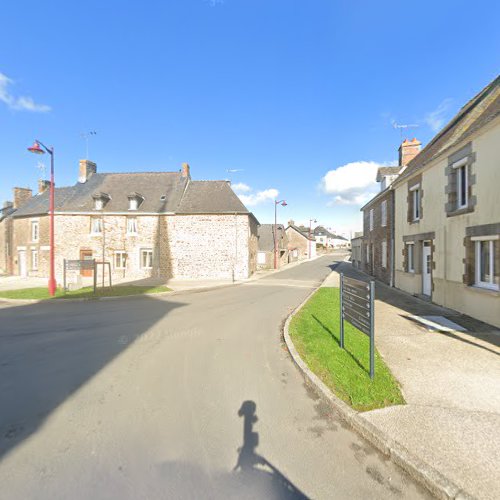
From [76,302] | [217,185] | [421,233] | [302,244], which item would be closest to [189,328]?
[76,302]

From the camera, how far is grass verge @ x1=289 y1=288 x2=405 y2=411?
11.6 feet

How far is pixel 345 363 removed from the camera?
15.0 ft

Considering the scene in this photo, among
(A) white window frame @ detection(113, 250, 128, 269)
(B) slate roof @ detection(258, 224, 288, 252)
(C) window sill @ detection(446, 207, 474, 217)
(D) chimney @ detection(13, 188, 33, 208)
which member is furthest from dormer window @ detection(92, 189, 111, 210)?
(C) window sill @ detection(446, 207, 474, 217)

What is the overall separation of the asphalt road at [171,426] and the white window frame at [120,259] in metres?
14.9

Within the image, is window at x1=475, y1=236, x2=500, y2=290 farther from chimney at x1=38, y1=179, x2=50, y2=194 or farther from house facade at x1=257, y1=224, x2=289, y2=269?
chimney at x1=38, y1=179, x2=50, y2=194

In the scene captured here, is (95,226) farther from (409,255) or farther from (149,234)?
(409,255)

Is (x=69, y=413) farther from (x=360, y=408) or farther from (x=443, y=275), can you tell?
(x=443, y=275)

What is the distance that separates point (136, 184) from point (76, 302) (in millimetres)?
14538

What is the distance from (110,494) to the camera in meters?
2.30

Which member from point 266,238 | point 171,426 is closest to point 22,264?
point 266,238

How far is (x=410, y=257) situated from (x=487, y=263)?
510cm

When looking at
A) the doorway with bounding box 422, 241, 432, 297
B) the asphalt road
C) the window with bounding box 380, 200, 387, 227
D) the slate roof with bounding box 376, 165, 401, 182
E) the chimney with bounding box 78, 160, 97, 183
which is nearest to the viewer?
the asphalt road

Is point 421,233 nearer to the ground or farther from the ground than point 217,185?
nearer to the ground

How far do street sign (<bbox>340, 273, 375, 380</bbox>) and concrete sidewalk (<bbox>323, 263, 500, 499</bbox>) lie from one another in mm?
841
